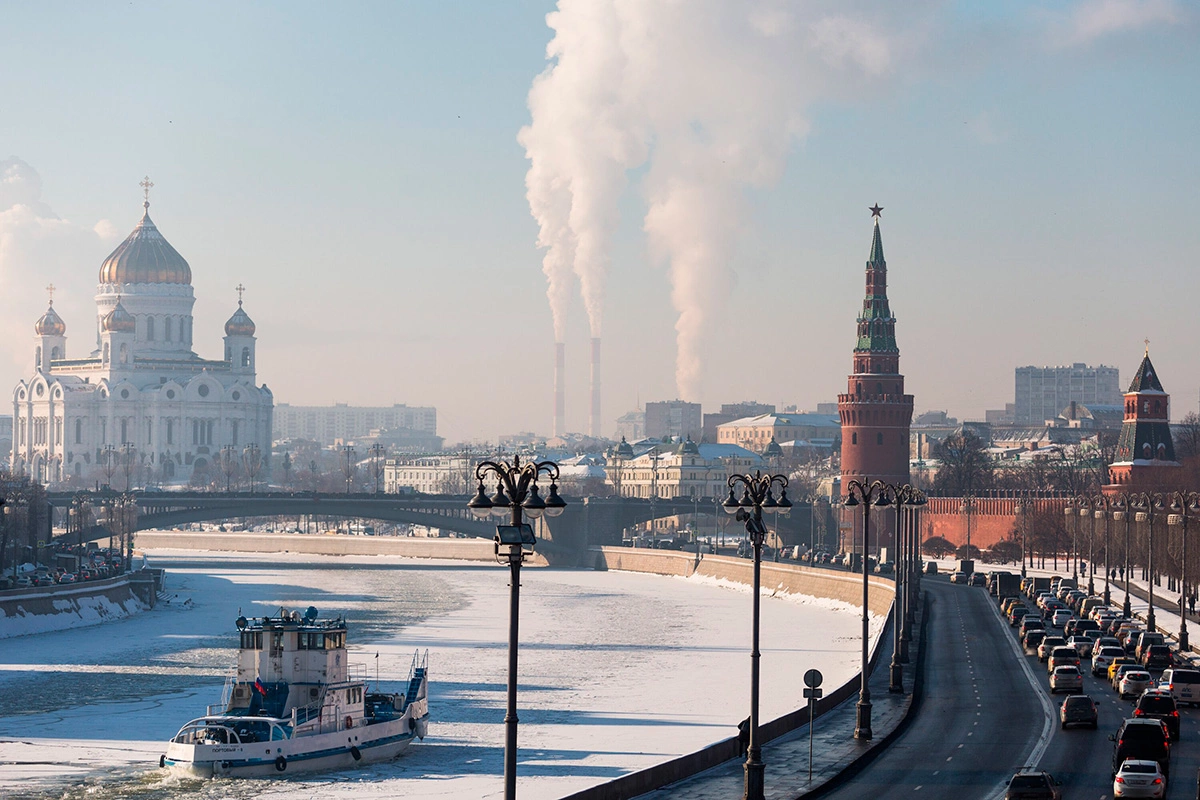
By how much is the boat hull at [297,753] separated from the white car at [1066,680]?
1577 centimetres

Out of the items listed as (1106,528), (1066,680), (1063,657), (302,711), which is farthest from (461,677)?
(1106,528)

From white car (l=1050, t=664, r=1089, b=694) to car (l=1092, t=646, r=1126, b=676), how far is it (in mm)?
5105

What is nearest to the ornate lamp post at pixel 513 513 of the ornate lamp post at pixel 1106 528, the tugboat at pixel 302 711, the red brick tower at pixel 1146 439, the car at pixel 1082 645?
the tugboat at pixel 302 711

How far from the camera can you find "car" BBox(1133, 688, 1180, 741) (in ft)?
135

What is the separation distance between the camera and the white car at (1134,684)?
49062 millimetres

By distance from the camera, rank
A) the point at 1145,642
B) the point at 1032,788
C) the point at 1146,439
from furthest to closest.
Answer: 1. the point at 1146,439
2. the point at 1145,642
3. the point at 1032,788

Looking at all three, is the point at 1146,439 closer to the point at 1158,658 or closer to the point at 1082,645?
the point at 1082,645

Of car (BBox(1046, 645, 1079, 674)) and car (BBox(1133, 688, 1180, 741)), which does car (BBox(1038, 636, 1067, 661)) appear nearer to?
car (BBox(1046, 645, 1079, 674))

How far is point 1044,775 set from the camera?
3269 cm

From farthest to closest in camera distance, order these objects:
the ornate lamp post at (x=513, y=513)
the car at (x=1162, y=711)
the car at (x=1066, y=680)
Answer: the car at (x=1066, y=680) < the car at (x=1162, y=711) < the ornate lamp post at (x=513, y=513)

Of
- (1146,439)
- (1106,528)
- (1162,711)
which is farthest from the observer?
(1146,439)

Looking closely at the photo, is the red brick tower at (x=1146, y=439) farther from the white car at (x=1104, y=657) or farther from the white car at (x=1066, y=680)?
the white car at (x=1066, y=680)

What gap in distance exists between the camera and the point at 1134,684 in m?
49.2

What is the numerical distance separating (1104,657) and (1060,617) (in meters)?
16.5
